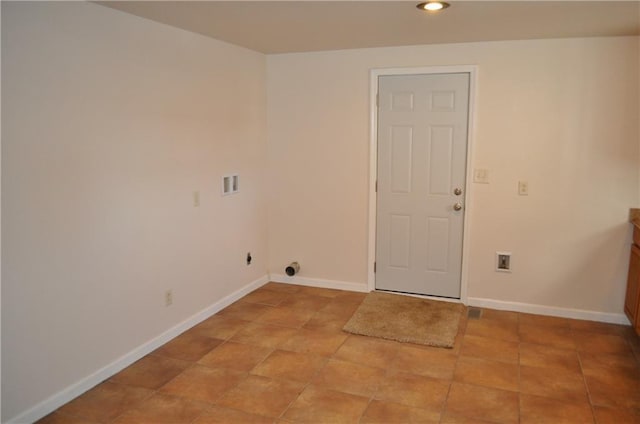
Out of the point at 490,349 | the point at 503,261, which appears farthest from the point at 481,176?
the point at 490,349

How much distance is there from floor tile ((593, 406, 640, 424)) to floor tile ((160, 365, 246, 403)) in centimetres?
208

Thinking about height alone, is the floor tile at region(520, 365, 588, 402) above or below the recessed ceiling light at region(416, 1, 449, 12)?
below

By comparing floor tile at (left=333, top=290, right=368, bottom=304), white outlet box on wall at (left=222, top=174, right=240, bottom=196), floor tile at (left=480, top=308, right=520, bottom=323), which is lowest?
floor tile at (left=480, top=308, right=520, bottom=323)

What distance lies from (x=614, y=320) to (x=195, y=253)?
3.42 metres

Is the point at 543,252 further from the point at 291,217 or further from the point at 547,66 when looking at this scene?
the point at 291,217

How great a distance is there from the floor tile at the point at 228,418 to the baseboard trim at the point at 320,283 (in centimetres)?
216

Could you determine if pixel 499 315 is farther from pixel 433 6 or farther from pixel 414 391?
pixel 433 6

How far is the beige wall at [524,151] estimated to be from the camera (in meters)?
3.74

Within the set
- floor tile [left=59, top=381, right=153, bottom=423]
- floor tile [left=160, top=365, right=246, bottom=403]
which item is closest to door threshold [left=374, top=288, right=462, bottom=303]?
floor tile [left=160, top=365, right=246, bottom=403]

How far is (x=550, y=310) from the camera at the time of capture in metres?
4.09

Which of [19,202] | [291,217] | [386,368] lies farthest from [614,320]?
[19,202]

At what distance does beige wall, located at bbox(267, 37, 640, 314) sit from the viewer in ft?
12.3

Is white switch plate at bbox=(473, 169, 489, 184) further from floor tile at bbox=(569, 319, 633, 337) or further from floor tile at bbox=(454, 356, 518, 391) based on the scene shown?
floor tile at bbox=(454, 356, 518, 391)

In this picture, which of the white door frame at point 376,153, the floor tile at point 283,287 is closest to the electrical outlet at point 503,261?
the white door frame at point 376,153
